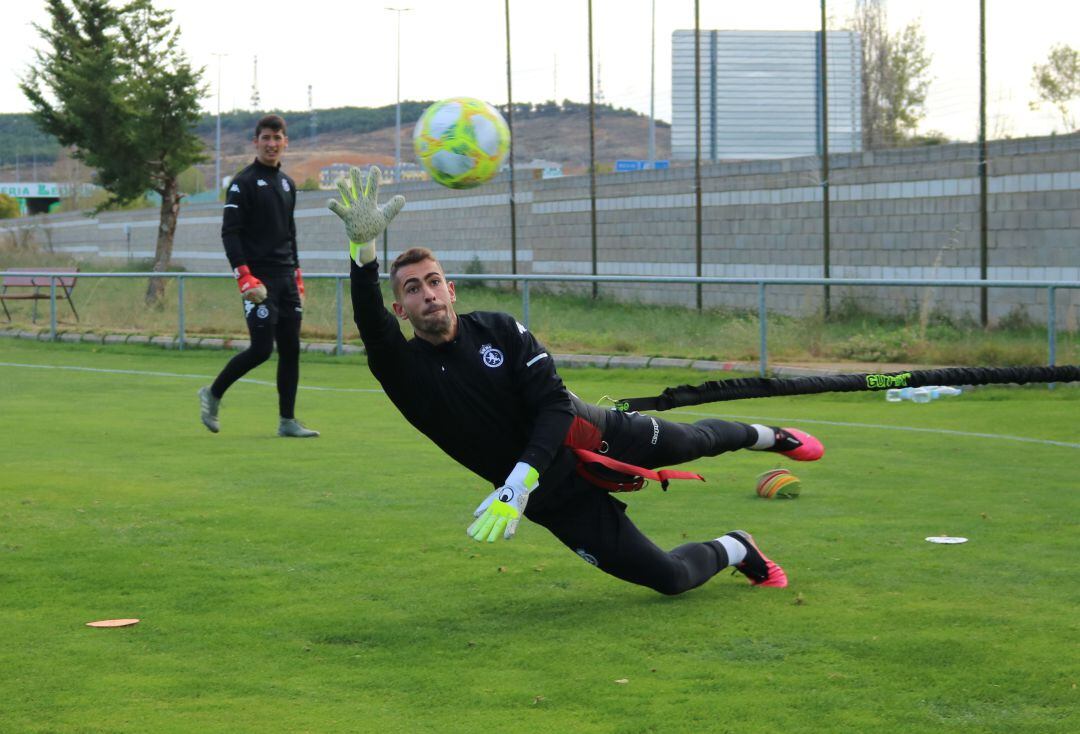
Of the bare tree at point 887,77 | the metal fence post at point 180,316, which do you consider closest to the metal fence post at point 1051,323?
the metal fence post at point 180,316

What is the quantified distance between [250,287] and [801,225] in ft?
63.3

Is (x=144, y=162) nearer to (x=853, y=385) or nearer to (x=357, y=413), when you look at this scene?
(x=357, y=413)

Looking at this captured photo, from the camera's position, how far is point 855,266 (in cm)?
2727

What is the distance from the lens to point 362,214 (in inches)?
218

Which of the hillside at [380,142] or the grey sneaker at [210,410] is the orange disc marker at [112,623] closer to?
the grey sneaker at [210,410]

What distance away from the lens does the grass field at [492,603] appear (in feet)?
15.3

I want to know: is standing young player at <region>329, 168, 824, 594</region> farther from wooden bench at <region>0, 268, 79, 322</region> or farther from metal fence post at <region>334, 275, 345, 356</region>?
wooden bench at <region>0, 268, 79, 322</region>

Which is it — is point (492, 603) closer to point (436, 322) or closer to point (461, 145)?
point (436, 322)

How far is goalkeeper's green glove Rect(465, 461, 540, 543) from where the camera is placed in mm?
5133


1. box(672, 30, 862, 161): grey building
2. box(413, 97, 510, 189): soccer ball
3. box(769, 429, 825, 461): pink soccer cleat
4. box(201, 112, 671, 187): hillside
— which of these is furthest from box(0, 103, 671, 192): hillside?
box(769, 429, 825, 461): pink soccer cleat

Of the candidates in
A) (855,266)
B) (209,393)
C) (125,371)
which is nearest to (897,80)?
(855,266)

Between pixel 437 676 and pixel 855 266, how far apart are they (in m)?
23.4

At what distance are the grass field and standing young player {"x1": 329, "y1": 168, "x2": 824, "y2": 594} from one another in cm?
34

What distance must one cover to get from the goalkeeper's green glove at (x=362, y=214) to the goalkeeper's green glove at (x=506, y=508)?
3.53 feet
